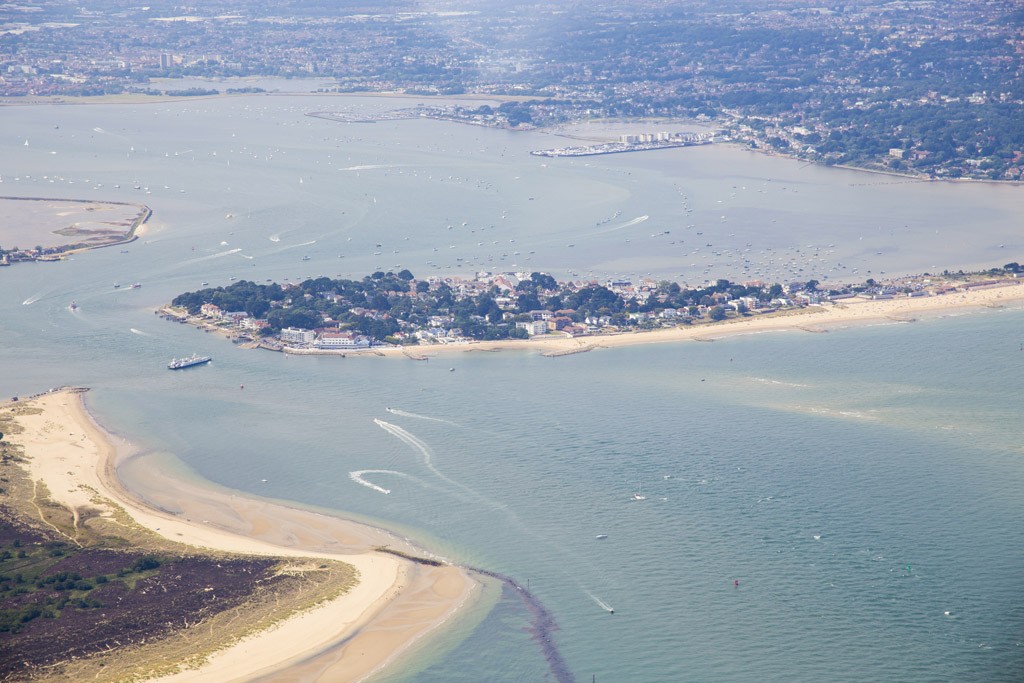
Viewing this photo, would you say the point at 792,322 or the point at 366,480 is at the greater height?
the point at 792,322

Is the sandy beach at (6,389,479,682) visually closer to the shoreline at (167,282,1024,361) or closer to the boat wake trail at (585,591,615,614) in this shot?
the boat wake trail at (585,591,615,614)

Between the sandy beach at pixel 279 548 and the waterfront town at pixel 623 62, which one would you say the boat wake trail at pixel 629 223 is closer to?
the waterfront town at pixel 623 62

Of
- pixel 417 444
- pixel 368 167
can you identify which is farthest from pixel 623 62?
pixel 417 444

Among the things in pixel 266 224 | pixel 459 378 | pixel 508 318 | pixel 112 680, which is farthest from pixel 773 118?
pixel 112 680

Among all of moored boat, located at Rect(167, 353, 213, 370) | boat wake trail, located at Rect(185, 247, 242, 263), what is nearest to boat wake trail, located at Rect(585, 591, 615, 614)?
moored boat, located at Rect(167, 353, 213, 370)

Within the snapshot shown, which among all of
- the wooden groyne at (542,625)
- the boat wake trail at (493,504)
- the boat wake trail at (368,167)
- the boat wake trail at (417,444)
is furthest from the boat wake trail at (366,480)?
the boat wake trail at (368,167)

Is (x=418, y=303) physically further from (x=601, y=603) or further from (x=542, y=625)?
(x=542, y=625)

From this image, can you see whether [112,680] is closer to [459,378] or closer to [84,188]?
[459,378]
